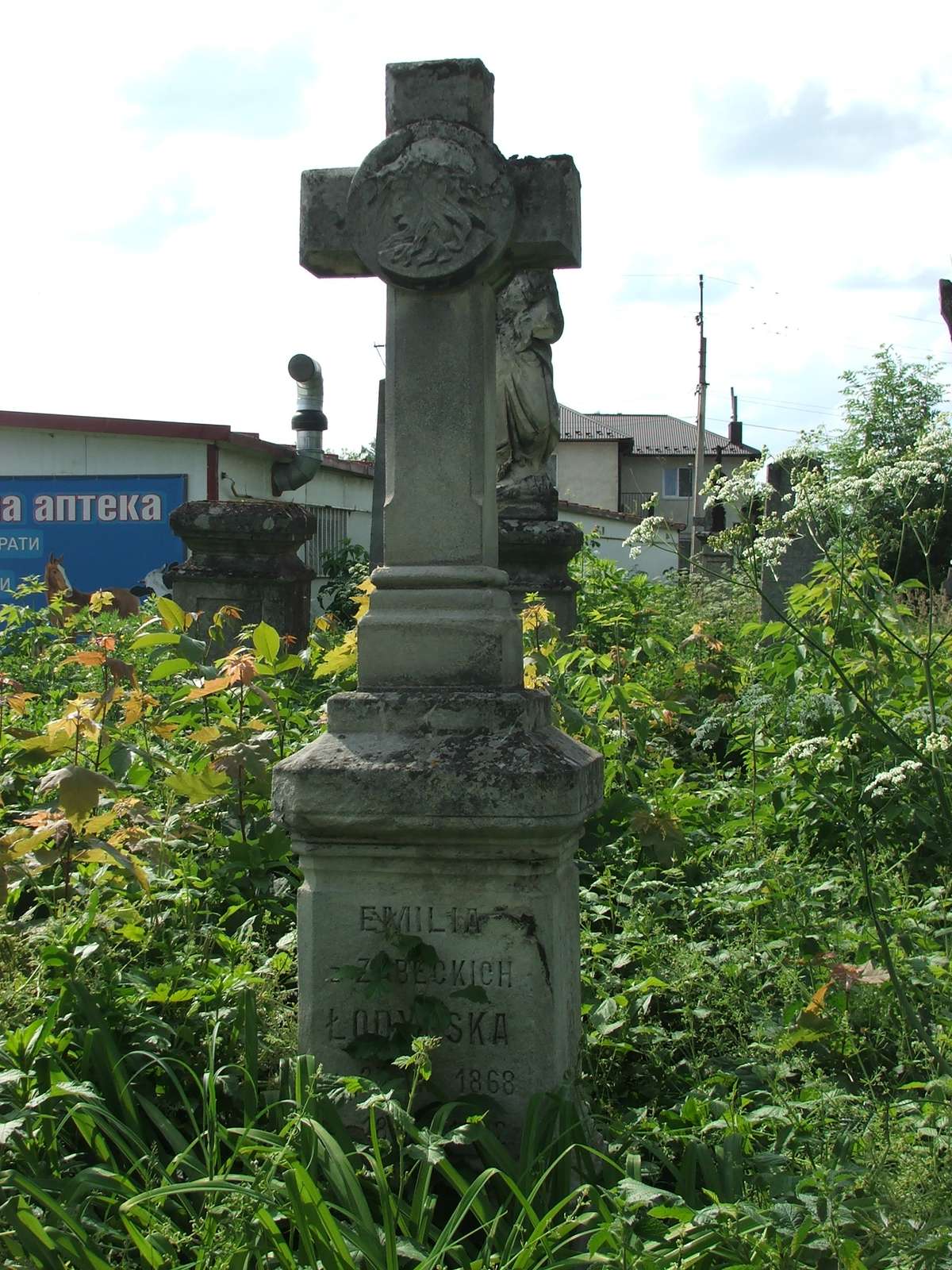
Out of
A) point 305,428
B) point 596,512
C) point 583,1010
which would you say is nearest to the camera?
point 583,1010

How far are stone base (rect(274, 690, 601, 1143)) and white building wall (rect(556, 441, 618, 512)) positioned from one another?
1812 inches

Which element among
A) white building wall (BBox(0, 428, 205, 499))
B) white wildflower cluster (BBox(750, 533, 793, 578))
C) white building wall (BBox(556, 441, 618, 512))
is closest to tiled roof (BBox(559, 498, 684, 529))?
white building wall (BBox(0, 428, 205, 499))

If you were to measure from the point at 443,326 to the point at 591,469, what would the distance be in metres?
47.1

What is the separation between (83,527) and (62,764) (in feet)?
23.8

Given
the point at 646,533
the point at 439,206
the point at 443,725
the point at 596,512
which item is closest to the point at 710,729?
the point at 646,533

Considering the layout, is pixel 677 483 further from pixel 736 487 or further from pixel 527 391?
pixel 736 487

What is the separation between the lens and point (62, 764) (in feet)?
15.6

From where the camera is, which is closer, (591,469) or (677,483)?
(591,469)

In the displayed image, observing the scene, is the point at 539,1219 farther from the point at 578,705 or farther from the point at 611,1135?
the point at 578,705

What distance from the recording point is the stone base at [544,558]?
321 inches

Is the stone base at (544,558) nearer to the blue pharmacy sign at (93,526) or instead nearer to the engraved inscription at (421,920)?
the blue pharmacy sign at (93,526)

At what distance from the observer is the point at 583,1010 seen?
3254 millimetres

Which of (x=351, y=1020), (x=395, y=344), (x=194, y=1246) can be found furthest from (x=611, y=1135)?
(x=395, y=344)

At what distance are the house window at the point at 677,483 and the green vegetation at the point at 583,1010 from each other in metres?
52.8
